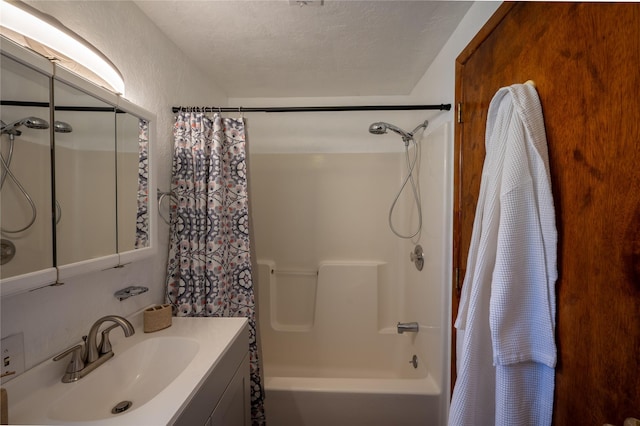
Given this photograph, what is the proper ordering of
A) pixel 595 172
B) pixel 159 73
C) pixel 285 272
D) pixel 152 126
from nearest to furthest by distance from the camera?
pixel 595 172, pixel 152 126, pixel 159 73, pixel 285 272

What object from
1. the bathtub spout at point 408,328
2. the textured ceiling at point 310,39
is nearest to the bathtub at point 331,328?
the bathtub spout at point 408,328

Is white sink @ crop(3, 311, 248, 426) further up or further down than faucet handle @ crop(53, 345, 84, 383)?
further down

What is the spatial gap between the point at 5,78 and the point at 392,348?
2.52 meters

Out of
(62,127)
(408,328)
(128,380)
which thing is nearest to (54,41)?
(62,127)

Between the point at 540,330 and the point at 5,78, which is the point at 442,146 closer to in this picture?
the point at 540,330

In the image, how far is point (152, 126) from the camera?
1132mm

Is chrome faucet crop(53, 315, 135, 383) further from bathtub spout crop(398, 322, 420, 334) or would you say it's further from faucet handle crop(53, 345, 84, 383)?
bathtub spout crop(398, 322, 420, 334)

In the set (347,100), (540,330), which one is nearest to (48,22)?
(540,330)

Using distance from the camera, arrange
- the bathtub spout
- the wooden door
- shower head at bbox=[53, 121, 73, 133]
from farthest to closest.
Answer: the bathtub spout → shower head at bbox=[53, 121, 73, 133] → the wooden door

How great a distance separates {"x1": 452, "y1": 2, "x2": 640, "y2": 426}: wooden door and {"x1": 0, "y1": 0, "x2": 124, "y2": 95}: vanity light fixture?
141cm

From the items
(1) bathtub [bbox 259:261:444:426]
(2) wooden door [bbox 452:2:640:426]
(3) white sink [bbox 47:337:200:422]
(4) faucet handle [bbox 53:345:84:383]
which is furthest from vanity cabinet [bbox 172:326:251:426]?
(2) wooden door [bbox 452:2:640:426]

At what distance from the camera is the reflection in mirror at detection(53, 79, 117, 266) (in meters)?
0.78

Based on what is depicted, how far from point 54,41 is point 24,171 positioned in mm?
405

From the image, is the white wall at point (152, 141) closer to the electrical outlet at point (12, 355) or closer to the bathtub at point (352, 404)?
the electrical outlet at point (12, 355)
